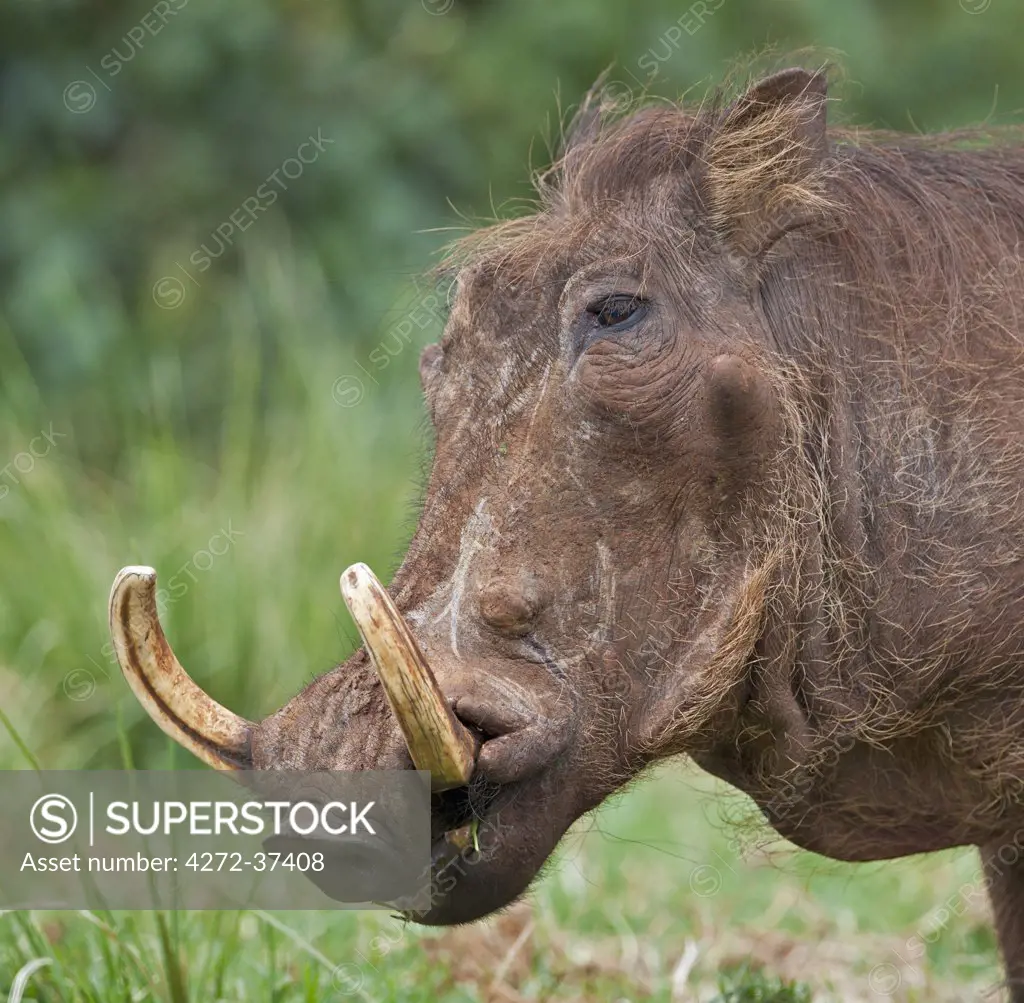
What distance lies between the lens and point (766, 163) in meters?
2.60

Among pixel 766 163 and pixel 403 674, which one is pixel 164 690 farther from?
pixel 766 163

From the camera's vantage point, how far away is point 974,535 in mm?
2607

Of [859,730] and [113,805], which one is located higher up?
[859,730]

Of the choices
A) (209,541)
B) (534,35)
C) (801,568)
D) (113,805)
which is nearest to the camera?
(801,568)

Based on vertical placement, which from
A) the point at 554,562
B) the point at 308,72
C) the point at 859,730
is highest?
the point at 308,72

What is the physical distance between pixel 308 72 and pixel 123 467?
2.66 meters

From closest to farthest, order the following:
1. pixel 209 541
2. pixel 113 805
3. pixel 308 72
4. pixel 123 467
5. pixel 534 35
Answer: pixel 113 805
pixel 209 541
pixel 123 467
pixel 308 72
pixel 534 35

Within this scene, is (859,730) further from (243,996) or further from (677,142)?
(243,996)

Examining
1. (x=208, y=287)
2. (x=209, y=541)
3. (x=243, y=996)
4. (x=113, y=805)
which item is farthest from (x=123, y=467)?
(x=243, y=996)

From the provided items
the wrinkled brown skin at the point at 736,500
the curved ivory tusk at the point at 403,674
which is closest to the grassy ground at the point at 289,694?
the wrinkled brown skin at the point at 736,500

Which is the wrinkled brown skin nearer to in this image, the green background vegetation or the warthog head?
the warthog head

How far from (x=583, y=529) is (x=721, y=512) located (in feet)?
0.78

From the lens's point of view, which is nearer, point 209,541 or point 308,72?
point 209,541

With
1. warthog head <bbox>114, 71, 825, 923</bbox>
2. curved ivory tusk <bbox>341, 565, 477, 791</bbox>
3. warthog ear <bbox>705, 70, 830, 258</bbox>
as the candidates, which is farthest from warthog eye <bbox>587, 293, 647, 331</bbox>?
curved ivory tusk <bbox>341, 565, 477, 791</bbox>
